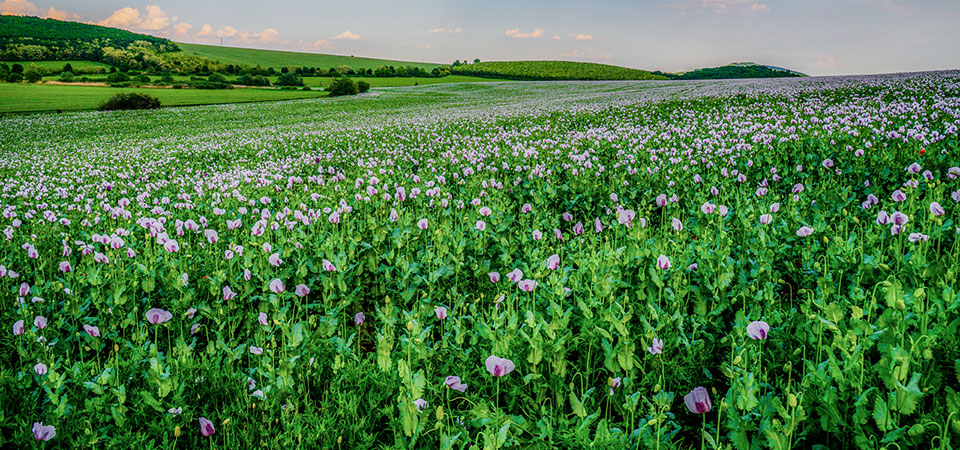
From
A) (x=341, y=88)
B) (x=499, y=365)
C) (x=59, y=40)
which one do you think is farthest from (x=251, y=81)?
(x=499, y=365)

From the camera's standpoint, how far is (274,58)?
10462cm

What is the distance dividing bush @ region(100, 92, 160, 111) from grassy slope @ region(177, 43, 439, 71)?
55.3m

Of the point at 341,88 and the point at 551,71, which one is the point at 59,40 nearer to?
the point at 341,88

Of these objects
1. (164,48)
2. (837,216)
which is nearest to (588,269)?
(837,216)

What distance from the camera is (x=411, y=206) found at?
6223mm

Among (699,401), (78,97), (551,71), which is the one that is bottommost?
(699,401)

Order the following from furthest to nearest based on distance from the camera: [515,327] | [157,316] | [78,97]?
[78,97], [157,316], [515,327]

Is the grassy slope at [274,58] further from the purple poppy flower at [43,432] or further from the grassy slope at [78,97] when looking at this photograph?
the purple poppy flower at [43,432]

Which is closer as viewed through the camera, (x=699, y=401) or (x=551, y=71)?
(x=699, y=401)

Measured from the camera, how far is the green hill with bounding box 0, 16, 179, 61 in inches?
2509

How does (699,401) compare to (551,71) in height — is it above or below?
below

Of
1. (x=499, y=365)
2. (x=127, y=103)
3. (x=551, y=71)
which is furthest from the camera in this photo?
(x=551, y=71)

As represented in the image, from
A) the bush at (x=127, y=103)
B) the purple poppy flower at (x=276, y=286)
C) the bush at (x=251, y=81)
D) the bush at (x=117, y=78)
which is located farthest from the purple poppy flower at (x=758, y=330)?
the bush at (x=251, y=81)

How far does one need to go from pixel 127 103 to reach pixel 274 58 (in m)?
71.7
